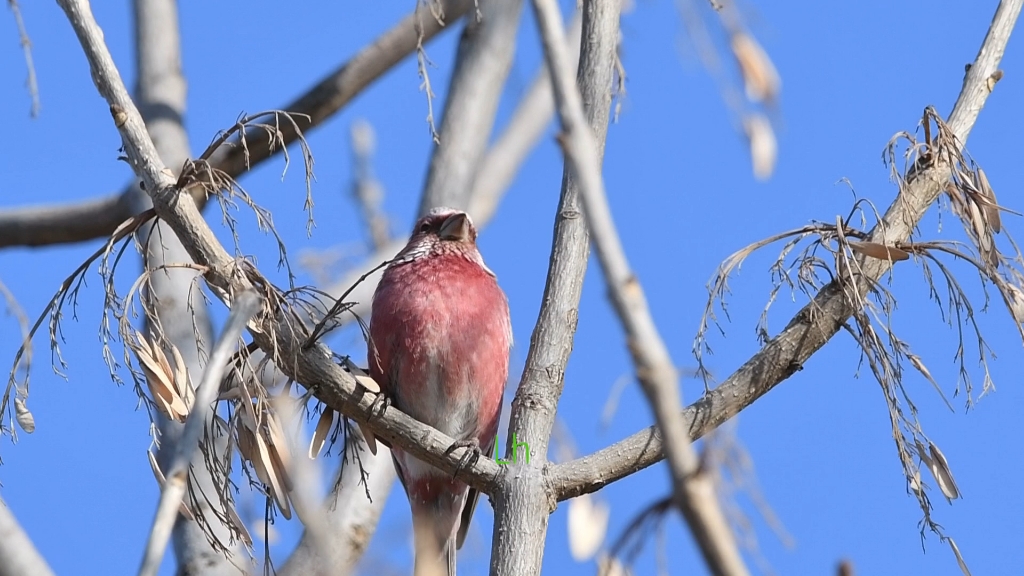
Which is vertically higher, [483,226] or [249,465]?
Result: [483,226]

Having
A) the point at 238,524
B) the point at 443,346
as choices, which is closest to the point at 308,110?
the point at 443,346

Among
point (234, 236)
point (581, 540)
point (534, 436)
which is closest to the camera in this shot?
point (581, 540)

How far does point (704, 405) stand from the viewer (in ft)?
10.7

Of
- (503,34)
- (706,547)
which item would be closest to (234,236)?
(706,547)

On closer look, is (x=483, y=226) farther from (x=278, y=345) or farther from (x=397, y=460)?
(x=278, y=345)

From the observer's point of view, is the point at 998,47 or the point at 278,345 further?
the point at 998,47

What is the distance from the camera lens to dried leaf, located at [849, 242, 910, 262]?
3119 millimetres

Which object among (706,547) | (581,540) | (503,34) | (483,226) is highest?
(503,34)

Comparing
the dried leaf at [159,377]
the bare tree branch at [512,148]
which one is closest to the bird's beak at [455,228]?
the bare tree branch at [512,148]

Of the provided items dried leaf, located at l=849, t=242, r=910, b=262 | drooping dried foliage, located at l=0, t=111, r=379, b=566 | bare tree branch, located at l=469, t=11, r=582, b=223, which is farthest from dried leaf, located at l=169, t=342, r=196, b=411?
bare tree branch, located at l=469, t=11, r=582, b=223

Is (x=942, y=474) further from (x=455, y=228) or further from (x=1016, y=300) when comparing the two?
(x=455, y=228)

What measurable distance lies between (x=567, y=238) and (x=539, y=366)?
0.45 metres

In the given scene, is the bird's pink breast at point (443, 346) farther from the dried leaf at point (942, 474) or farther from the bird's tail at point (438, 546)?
the dried leaf at point (942, 474)

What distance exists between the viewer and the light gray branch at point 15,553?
3922 millimetres
